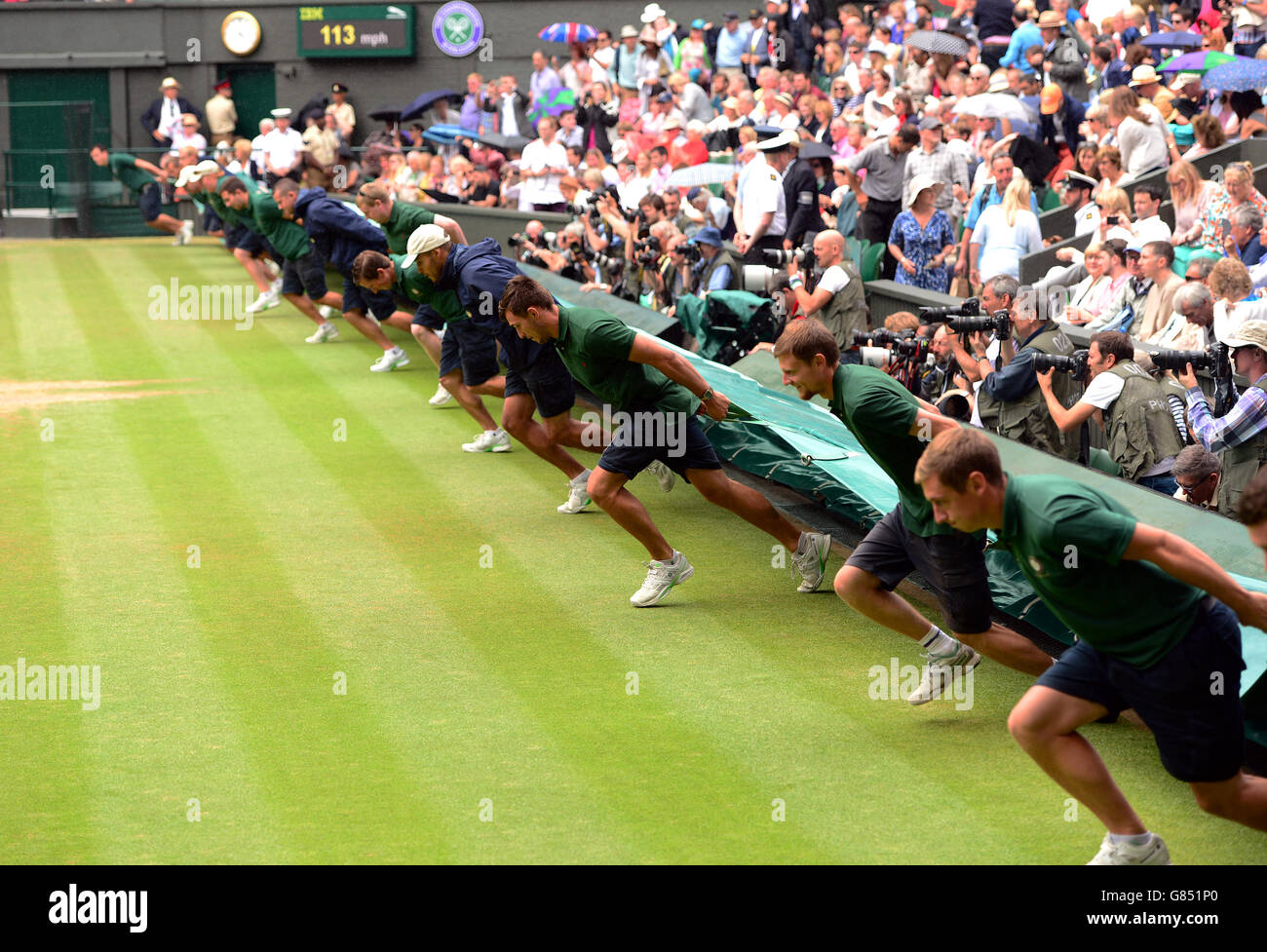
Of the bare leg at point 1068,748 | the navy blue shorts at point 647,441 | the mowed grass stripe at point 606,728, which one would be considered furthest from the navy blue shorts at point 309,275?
the bare leg at point 1068,748

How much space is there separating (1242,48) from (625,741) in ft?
40.1

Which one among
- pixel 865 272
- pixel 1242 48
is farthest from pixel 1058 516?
pixel 1242 48

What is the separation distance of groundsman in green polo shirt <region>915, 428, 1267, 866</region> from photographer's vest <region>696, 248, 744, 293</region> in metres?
9.30

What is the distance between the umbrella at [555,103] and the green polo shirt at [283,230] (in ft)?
25.8

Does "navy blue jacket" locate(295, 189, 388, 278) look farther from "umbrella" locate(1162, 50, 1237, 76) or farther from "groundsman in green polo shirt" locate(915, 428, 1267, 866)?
"groundsman in green polo shirt" locate(915, 428, 1267, 866)

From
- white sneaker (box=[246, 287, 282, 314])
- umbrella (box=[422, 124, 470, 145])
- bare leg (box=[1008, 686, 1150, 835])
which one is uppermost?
umbrella (box=[422, 124, 470, 145])

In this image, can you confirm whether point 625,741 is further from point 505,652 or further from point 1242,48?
point 1242,48

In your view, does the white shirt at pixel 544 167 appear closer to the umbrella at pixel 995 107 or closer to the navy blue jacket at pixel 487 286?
the umbrella at pixel 995 107

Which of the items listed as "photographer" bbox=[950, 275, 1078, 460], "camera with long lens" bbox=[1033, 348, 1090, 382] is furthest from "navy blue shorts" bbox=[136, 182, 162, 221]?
"camera with long lens" bbox=[1033, 348, 1090, 382]

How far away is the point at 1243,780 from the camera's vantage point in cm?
500

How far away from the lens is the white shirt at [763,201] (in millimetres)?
15258

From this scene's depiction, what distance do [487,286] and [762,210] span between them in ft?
18.0

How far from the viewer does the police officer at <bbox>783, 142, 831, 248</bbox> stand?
15.2 m

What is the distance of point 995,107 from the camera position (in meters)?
15.8
